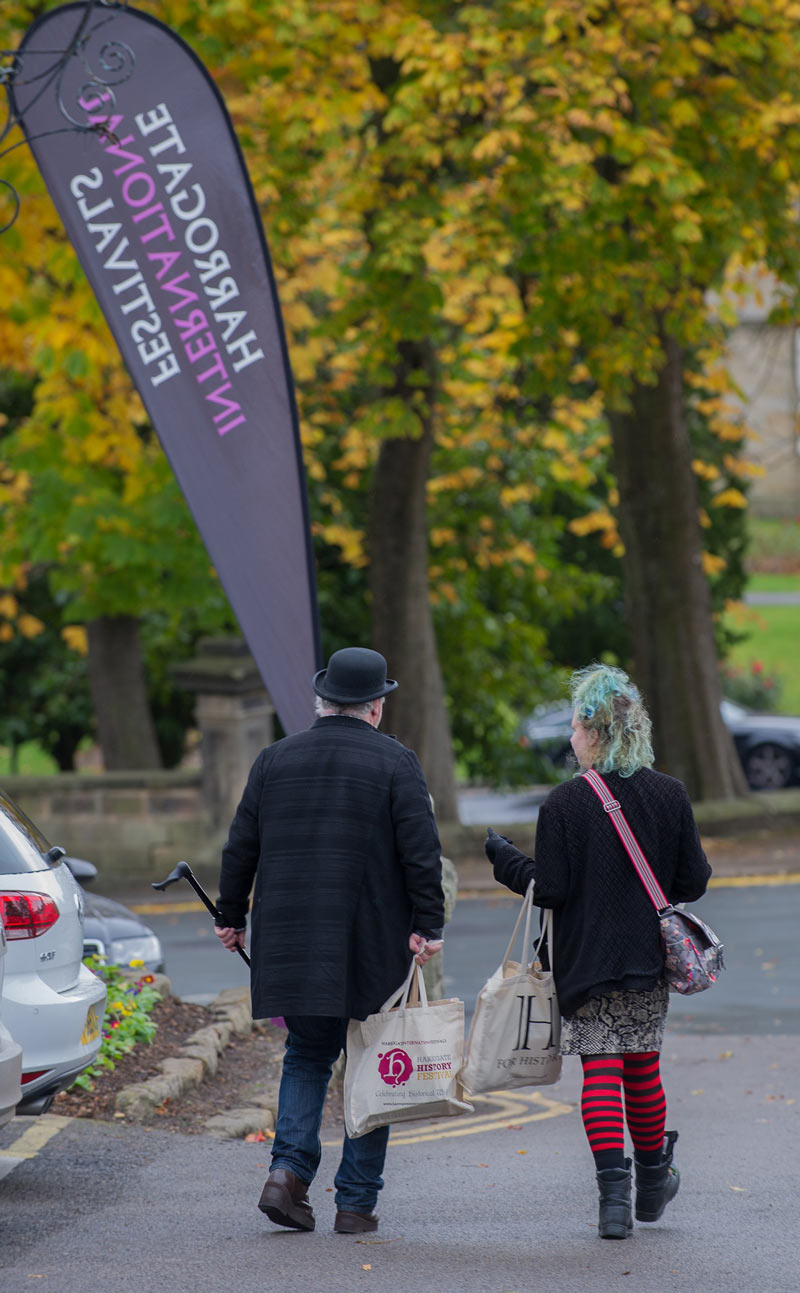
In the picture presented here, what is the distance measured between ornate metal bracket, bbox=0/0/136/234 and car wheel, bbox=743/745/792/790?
1859cm

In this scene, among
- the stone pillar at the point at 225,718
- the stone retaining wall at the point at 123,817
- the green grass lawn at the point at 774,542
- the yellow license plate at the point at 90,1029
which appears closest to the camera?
the yellow license plate at the point at 90,1029

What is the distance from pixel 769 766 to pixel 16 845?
20.5 metres

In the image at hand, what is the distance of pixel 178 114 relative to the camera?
25.8 ft

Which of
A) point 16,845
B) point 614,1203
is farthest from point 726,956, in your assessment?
point 16,845

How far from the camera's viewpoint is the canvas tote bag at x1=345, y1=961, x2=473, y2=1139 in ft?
17.0

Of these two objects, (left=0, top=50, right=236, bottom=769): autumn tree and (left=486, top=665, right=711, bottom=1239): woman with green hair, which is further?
(left=0, top=50, right=236, bottom=769): autumn tree

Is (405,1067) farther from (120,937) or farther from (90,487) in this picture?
(90,487)

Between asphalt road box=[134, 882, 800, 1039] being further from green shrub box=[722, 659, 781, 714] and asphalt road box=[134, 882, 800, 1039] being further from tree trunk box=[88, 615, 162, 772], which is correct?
green shrub box=[722, 659, 781, 714]

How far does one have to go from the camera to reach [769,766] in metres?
25.0

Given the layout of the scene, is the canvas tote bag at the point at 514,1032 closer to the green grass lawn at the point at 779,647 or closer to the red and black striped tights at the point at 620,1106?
the red and black striped tights at the point at 620,1106

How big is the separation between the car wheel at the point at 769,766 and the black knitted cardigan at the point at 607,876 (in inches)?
789

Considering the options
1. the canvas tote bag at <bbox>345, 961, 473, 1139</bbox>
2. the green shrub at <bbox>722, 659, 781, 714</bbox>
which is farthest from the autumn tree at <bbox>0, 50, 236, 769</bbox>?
the green shrub at <bbox>722, 659, 781, 714</bbox>

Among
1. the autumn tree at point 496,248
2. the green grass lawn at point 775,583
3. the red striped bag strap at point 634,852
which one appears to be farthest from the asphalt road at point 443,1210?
the green grass lawn at point 775,583

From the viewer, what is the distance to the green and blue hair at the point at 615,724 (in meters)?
5.32
